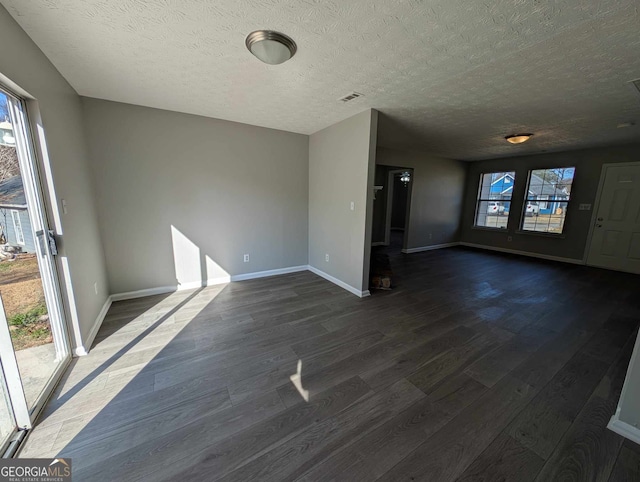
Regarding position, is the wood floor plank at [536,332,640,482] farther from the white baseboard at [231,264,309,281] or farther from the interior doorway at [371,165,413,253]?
the interior doorway at [371,165,413,253]

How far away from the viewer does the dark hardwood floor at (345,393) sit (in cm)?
128

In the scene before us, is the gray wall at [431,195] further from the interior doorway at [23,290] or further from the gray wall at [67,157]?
the interior doorway at [23,290]

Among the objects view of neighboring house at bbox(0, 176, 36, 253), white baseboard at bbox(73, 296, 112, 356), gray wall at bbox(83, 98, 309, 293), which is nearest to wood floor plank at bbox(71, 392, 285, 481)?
white baseboard at bbox(73, 296, 112, 356)

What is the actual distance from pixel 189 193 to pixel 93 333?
1.95m

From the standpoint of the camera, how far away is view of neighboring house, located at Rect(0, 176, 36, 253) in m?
1.50

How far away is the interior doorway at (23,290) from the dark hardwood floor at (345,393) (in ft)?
0.46

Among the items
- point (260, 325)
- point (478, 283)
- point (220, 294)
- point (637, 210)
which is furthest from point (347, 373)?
point (637, 210)

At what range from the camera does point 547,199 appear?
5.78 meters

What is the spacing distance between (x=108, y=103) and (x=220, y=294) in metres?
2.71

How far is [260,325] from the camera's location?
2.63 meters

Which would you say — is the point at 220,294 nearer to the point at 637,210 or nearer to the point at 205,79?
the point at 205,79

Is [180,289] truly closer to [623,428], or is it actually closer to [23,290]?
[23,290]

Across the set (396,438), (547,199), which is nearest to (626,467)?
(396,438)

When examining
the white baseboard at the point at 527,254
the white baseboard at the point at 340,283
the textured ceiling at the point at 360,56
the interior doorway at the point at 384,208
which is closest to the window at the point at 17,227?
the textured ceiling at the point at 360,56
